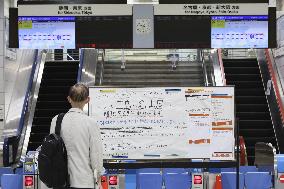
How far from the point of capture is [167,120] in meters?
5.99

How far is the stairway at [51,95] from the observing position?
1132cm

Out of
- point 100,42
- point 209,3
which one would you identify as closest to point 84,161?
point 100,42

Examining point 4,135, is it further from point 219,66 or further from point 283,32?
point 283,32

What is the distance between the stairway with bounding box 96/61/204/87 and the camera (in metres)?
12.6

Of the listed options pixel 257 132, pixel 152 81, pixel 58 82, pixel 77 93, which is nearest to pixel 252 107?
pixel 257 132

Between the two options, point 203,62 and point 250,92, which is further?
point 203,62

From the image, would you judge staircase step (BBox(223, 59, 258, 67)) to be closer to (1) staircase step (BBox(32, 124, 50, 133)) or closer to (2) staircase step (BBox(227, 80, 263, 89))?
(2) staircase step (BBox(227, 80, 263, 89))

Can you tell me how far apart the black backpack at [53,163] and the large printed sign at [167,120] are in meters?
1.76

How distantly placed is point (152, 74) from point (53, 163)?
9.00 meters

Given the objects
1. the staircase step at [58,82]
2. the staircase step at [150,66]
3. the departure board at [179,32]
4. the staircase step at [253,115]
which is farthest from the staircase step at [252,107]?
the staircase step at [58,82]

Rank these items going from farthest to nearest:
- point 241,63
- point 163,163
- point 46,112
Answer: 1. point 241,63
2. point 46,112
3. point 163,163

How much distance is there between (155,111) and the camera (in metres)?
5.98

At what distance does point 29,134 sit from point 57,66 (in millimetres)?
3151

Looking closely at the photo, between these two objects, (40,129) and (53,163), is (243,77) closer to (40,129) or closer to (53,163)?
(40,129)
